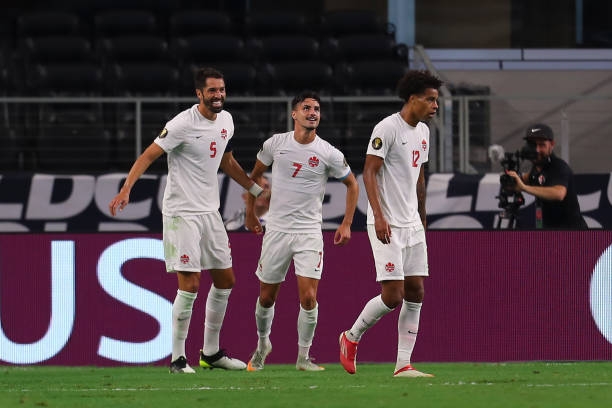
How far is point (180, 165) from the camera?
9.77m

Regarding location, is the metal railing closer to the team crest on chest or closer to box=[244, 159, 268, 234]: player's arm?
the team crest on chest

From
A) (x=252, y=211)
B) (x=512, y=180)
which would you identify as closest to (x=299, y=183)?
(x=252, y=211)

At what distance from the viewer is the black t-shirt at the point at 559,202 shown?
1153 cm

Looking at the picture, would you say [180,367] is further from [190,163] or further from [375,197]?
[375,197]

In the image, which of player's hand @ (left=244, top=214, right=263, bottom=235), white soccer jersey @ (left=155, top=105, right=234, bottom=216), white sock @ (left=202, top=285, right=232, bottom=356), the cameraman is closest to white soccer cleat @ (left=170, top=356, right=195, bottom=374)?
white sock @ (left=202, top=285, right=232, bottom=356)

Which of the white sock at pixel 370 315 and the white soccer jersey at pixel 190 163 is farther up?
the white soccer jersey at pixel 190 163

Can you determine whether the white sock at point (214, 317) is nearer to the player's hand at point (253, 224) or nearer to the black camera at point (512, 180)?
the player's hand at point (253, 224)

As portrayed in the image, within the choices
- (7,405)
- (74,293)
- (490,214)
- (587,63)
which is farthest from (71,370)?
(587,63)

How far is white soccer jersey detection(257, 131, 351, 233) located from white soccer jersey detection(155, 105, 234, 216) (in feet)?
A: 1.55

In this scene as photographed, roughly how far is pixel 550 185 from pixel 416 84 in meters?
2.77

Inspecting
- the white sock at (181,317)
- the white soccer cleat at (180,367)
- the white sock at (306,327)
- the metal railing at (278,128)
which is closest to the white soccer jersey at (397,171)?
the white sock at (306,327)

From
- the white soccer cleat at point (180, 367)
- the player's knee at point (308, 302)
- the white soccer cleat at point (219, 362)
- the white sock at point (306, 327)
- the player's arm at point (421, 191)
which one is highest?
the player's arm at point (421, 191)

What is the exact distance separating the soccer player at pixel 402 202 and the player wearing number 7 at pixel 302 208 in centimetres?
80

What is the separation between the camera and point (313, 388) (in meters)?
8.20
